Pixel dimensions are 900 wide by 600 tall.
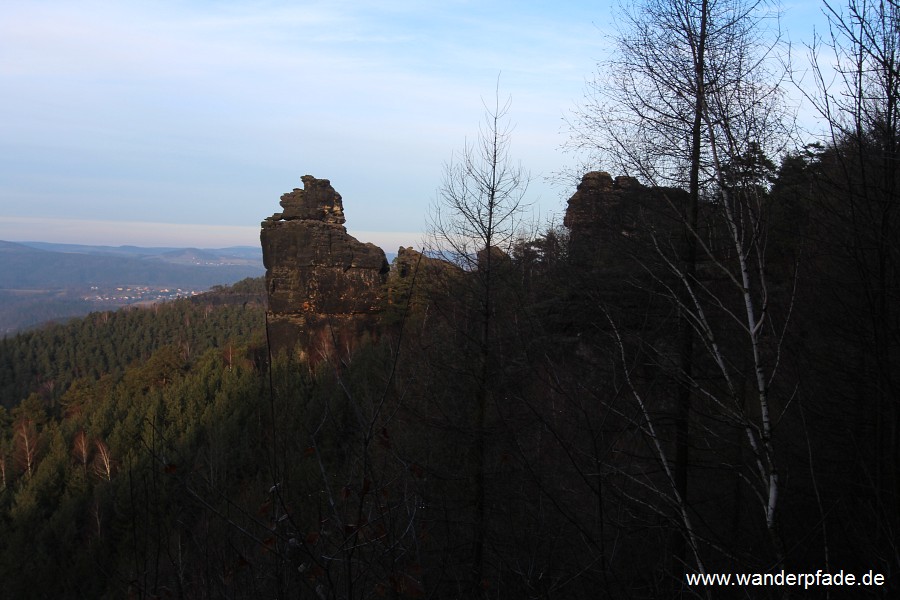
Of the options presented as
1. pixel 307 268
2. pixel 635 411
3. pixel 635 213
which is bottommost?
pixel 635 411

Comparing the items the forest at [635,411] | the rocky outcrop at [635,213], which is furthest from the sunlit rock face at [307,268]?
the rocky outcrop at [635,213]

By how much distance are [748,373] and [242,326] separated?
2005 inches

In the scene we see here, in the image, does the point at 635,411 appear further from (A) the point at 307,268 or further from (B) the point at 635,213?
(A) the point at 307,268

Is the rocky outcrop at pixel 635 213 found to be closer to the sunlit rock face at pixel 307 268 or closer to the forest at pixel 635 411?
the forest at pixel 635 411

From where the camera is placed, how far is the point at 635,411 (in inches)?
163

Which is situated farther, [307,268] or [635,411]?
[307,268]

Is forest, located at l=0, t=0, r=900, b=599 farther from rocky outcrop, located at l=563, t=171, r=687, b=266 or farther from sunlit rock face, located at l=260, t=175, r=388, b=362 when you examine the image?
sunlit rock face, located at l=260, t=175, r=388, b=362

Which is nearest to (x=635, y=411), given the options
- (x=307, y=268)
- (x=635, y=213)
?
(x=635, y=213)

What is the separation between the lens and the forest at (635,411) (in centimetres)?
269

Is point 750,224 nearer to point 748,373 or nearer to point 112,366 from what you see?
point 748,373

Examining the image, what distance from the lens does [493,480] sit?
7.17 meters

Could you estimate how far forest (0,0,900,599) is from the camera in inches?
106

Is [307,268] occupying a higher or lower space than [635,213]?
lower

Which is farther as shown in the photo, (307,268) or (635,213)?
(307,268)
